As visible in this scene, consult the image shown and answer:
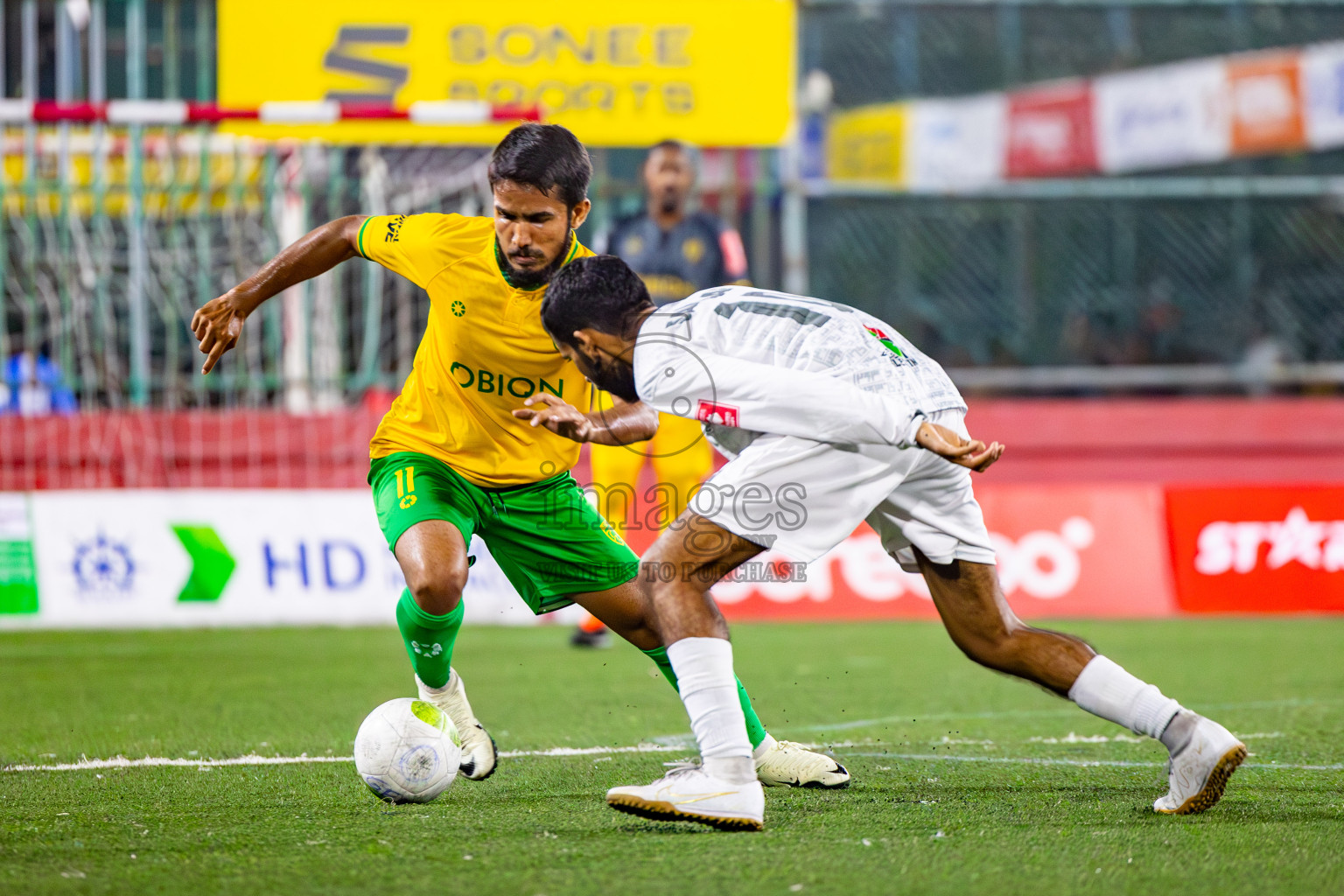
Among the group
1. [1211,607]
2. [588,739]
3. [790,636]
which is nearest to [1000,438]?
[1211,607]

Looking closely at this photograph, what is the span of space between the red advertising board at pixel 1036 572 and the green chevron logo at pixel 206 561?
320 centimetres

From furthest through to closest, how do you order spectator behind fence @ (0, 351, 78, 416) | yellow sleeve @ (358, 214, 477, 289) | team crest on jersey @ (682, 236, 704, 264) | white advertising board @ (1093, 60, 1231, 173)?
white advertising board @ (1093, 60, 1231, 173)
spectator behind fence @ (0, 351, 78, 416)
team crest on jersey @ (682, 236, 704, 264)
yellow sleeve @ (358, 214, 477, 289)

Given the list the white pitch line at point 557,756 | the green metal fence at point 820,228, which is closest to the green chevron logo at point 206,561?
the green metal fence at point 820,228

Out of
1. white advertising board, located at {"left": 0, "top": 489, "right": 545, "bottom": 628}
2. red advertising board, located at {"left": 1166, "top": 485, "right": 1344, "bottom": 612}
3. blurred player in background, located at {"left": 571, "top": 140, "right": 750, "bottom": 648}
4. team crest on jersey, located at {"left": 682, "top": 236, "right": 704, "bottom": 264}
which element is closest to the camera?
blurred player in background, located at {"left": 571, "top": 140, "right": 750, "bottom": 648}

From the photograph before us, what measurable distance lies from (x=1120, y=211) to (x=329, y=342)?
7.11 m

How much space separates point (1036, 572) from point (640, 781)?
6.51m

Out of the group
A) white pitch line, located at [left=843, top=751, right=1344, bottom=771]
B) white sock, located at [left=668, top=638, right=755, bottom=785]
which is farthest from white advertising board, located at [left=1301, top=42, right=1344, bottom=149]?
white sock, located at [left=668, top=638, right=755, bottom=785]

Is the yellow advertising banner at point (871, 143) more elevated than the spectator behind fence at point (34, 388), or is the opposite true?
the yellow advertising banner at point (871, 143)

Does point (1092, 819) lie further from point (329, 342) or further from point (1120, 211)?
point (1120, 211)

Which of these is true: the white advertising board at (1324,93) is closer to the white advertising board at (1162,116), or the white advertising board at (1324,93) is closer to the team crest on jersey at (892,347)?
the white advertising board at (1162,116)

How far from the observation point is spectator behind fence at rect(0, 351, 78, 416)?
36.7 feet

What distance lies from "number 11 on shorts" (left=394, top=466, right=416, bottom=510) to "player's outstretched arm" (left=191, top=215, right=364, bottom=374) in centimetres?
62

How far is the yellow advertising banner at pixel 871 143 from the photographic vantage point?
1492 cm

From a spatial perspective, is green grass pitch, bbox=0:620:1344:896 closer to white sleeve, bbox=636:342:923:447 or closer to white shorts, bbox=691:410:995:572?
white shorts, bbox=691:410:995:572
